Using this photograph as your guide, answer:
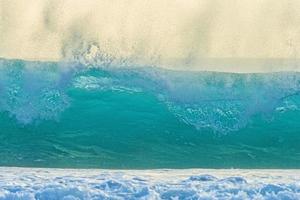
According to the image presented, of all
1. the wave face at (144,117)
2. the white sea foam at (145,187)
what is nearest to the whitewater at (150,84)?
the wave face at (144,117)

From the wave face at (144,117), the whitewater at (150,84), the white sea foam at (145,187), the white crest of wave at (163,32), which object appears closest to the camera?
the white sea foam at (145,187)

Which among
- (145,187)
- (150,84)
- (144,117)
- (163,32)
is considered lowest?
(145,187)

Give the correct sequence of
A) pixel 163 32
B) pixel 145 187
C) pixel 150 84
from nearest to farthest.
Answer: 1. pixel 145 187
2. pixel 150 84
3. pixel 163 32

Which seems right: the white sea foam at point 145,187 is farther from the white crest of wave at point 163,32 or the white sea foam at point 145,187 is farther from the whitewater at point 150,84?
the white crest of wave at point 163,32

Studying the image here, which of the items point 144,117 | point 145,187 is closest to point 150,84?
point 144,117

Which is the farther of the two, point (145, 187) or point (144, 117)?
point (144, 117)

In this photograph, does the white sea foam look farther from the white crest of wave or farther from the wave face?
the white crest of wave

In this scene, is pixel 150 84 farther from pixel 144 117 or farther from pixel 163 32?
pixel 163 32

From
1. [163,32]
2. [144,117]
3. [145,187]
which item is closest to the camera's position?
[145,187]
